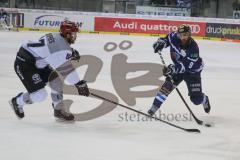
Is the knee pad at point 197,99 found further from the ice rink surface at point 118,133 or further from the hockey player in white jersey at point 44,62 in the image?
the hockey player in white jersey at point 44,62

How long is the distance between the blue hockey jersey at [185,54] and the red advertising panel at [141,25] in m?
12.5

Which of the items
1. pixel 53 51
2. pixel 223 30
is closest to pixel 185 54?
pixel 53 51

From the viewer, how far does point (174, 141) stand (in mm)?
4695

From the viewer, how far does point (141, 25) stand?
18281mm

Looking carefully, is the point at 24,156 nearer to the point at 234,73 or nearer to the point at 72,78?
the point at 72,78

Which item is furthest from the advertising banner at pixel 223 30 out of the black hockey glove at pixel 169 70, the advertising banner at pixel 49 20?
the black hockey glove at pixel 169 70

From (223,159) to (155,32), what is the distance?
14.2m

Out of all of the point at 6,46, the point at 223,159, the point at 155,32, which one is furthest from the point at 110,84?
the point at 155,32

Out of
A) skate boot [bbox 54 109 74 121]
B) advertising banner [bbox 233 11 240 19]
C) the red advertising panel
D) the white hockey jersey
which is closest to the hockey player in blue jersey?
skate boot [bbox 54 109 74 121]

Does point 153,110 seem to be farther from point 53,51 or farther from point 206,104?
point 53,51

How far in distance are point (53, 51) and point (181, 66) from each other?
1.50 meters

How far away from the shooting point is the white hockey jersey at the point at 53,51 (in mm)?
4805

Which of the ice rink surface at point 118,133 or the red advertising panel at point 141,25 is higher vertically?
the red advertising panel at point 141,25

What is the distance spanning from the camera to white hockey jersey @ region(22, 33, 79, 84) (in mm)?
4805
